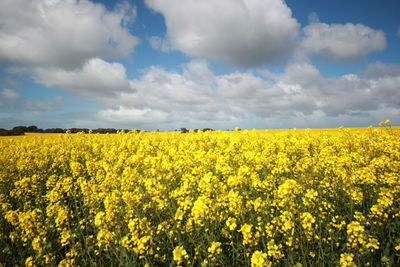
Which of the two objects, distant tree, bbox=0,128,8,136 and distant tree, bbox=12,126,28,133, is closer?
distant tree, bbox=0,128,8,136

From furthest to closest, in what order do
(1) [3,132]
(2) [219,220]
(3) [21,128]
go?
(3) [21,128], (1) [3,132], (2) [219,220]

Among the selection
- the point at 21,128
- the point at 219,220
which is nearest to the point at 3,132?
the point at 21,128

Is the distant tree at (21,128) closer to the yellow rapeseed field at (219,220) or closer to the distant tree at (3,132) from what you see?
the distant tree at (3,132)

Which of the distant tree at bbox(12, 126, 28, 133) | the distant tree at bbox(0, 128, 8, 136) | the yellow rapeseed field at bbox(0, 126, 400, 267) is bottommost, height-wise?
the yellow rapeseed field at bbox(0, 126, 400, 267)

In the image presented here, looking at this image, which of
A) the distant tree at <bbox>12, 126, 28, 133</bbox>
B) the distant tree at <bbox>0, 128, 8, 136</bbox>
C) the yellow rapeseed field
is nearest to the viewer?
the yellow rapeseed field

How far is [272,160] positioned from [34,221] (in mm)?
6369

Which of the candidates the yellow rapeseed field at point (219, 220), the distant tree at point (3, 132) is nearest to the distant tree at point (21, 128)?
the distant tree at point (3, 132)

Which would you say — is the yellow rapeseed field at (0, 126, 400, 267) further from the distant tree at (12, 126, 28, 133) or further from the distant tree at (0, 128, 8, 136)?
the distant tree at (12, 126, 28, 133)

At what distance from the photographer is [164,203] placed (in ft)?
→ 13.0

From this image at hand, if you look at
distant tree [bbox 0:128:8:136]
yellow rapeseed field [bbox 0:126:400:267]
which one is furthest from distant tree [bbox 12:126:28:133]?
yellow rapeseed field [bbox 0:126:400:267]

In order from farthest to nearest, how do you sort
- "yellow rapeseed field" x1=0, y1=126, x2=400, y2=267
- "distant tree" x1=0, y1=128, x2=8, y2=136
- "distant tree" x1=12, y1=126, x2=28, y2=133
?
"distant tree" x1=12, y1=126, x2=28, y2=133 < "distant tree" x1=0, y1=128, x2=8, y2=136 < "yellow rapeseed field" x1=0, y1=126, x2=400, y2=267

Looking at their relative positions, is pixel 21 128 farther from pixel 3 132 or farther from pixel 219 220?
pixel 219 220

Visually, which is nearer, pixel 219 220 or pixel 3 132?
pixel 219 220

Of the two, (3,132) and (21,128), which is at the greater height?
(21,128)
